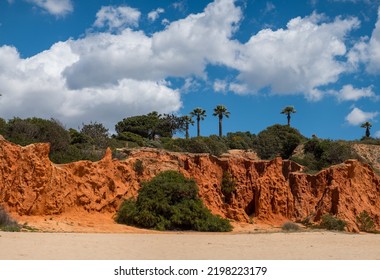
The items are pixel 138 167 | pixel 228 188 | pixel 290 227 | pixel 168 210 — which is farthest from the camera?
pixel 228 188

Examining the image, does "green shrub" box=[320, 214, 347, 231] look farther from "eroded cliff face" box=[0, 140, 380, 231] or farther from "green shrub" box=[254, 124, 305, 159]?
"green shrub" box=[254, 124, 305, 159]

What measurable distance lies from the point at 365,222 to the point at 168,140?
3409cm

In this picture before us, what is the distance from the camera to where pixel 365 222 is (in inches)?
1227

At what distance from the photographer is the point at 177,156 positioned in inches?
1326

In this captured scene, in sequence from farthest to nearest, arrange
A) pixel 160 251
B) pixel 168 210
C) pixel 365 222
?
pixel 365 222 < pixel 168 210 < pixel 160 251

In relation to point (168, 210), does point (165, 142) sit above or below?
above

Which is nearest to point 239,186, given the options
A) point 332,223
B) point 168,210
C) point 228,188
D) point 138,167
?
point 228,188

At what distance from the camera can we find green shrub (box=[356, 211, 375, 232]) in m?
30.9

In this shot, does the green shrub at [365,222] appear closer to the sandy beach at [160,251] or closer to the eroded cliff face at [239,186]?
the eroded cliff face at [239,186]

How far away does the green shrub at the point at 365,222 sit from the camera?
3092cm

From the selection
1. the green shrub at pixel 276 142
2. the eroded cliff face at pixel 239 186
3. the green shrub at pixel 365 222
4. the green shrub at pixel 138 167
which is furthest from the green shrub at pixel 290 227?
the green shrub at pixel 276 142

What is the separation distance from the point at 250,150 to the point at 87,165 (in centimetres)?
3843

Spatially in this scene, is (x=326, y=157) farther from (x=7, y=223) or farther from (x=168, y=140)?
(x=7, y=223)
